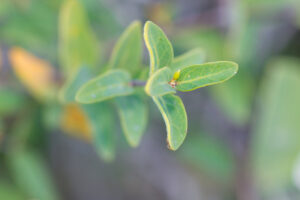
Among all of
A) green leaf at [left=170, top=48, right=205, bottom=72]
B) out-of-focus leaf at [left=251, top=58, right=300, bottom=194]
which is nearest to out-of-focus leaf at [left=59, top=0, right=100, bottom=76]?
green leaf at [left=170, top=48, right=205, bottom=72]

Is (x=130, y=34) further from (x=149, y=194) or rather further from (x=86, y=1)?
(x=149, y=194)

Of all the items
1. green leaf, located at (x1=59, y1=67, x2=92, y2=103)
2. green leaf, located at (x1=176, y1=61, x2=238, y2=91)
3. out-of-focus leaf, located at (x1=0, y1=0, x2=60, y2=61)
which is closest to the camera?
green leaf, located at (x1=176, y1=61, x2=238, y2=91)

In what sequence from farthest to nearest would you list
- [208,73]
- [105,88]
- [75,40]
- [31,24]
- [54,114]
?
[31,24], [54,114], [75,40], [105,88], [208,73]

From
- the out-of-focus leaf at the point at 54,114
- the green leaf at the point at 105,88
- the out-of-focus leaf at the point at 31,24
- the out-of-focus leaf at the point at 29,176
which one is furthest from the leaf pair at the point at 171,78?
the out-of-focus leaf at the point at 29,176

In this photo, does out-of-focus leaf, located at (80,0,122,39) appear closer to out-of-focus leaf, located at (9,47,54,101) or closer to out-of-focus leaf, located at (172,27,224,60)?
out-of-focus leaf, located at (172,27,224,60)

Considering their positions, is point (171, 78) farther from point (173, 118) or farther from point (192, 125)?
point (192, 125)

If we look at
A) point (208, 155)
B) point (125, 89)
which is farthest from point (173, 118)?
point (208, 155)
